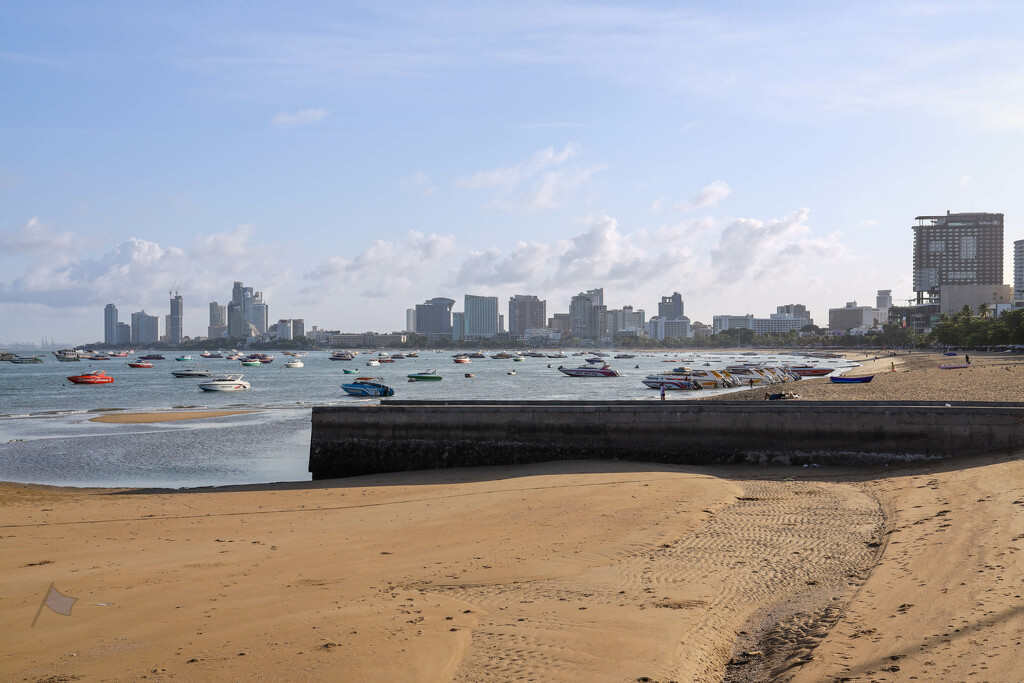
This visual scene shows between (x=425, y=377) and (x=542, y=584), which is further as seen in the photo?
(x=425, y=377)

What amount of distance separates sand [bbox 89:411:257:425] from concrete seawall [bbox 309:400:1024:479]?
26969 mm

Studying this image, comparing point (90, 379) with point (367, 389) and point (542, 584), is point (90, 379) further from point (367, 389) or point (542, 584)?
point (542, 584)

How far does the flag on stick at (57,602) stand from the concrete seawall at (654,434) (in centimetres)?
1392

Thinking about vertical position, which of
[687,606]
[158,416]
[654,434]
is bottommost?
[158,416]

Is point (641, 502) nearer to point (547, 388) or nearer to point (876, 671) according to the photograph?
point (876, 671)

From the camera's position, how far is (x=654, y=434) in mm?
23766

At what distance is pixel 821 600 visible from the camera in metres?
9.73

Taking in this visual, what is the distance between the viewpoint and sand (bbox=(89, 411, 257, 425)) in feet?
155

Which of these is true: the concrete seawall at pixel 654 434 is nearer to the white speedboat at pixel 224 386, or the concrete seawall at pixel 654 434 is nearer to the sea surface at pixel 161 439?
the sea surface at pixel 161 439

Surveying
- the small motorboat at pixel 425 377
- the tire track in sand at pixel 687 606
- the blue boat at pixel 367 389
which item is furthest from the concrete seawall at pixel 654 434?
the small motorboat at pixel 425 377

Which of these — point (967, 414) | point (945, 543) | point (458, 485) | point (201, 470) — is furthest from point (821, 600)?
point (201, 470)

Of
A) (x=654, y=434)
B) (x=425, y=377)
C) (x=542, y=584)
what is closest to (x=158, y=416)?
(x=654, y=434)

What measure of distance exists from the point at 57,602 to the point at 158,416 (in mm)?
43393

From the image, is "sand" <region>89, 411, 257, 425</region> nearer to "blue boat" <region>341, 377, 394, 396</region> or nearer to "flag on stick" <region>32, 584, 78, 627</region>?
"blue boat" <region>341, 377, 394, 396</region>
